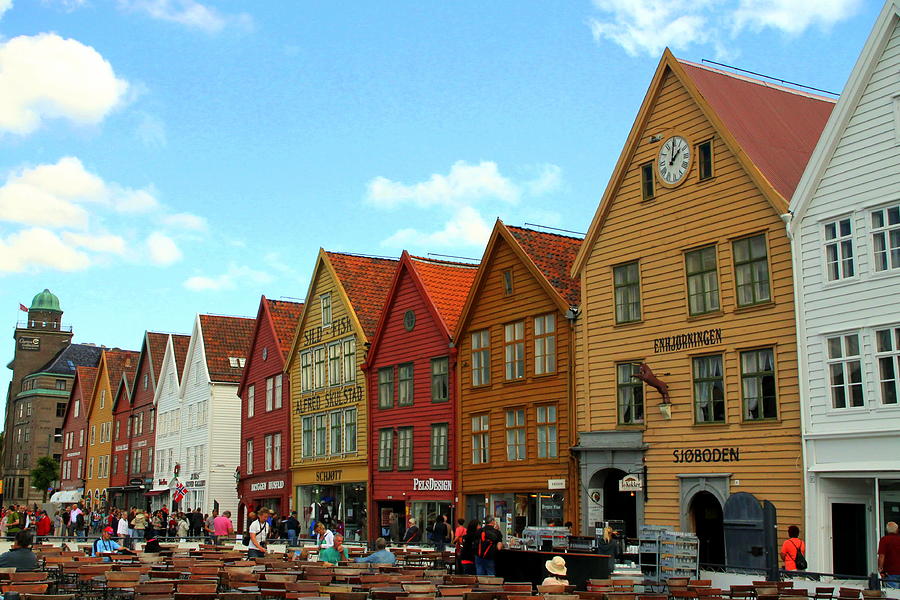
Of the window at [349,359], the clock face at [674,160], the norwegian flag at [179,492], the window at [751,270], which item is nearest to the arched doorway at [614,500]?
the window at [751,270]

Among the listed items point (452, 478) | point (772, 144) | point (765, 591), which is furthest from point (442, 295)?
point (765, 591)

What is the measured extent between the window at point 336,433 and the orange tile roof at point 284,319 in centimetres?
699

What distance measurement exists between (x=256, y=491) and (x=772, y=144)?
35.6 meters

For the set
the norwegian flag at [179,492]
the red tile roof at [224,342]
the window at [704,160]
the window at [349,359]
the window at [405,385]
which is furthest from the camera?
the red tile roof at [224,342]

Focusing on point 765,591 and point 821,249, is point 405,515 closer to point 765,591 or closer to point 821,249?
point 821,249

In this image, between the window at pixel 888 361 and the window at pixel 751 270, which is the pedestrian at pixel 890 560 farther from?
the window at pixel 751 270

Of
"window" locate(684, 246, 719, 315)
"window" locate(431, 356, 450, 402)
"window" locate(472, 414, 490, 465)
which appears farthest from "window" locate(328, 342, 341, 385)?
"window" locate(684, 246, 719, 315)

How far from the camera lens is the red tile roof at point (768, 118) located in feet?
97.0

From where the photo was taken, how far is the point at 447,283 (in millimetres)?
45094

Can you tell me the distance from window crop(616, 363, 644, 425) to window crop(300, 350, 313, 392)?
22.3 meters

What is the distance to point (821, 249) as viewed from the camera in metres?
27.2

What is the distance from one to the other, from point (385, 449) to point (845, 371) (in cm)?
2306

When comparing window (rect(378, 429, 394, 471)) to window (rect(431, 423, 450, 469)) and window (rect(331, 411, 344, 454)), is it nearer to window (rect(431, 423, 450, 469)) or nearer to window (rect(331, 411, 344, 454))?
window (rect(431, 423, 450, 469))

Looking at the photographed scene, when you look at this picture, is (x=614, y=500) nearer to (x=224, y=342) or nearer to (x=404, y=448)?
(x=404, y=448)
